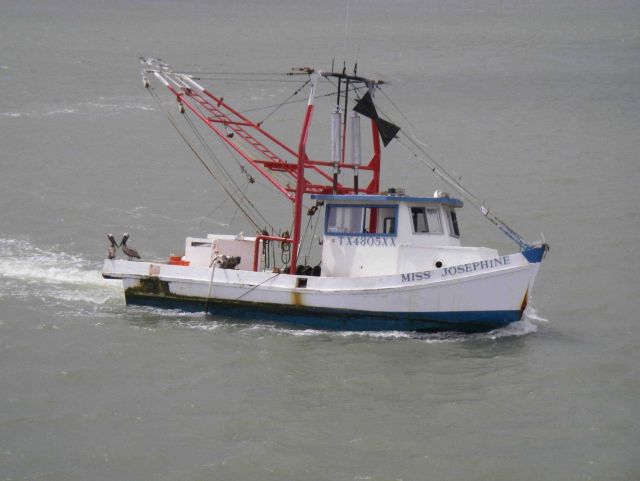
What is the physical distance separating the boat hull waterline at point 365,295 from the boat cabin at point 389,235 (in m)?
0.67

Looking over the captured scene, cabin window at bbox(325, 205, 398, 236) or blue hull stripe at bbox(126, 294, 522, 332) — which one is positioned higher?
cabin window at bbox(325, 205, 398, 236)

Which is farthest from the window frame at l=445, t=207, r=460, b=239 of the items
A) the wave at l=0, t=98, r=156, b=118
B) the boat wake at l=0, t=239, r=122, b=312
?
the wave at l=0, t=98, r=156, b=118

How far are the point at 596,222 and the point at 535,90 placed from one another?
17.1 m

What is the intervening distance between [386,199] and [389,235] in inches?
30.8

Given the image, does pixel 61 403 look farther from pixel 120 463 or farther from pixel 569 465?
pixel 569 465

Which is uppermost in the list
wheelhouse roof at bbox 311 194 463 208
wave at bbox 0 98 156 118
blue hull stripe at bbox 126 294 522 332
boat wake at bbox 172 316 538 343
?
wave at bbox 0 98 156 118

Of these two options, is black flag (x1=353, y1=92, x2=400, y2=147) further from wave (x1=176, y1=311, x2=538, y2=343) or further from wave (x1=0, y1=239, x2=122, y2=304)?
wave (x1=0, y1=239, x2=122, y2=304)

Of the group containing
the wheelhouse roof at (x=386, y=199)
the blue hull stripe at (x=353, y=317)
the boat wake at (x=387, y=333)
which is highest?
the wheelhouse roof at (x=386, y=199)

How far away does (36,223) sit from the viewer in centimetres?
3155

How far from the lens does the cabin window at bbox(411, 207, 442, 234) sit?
24250 mm

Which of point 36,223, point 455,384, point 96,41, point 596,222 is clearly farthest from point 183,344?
point 96,41

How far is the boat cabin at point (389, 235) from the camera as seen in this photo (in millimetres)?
23938

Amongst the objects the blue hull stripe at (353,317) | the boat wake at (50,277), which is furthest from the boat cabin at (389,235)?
the boat wake at (50,277)

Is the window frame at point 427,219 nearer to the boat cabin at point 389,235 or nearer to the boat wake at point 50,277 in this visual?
the boat cabin at point 389,235
